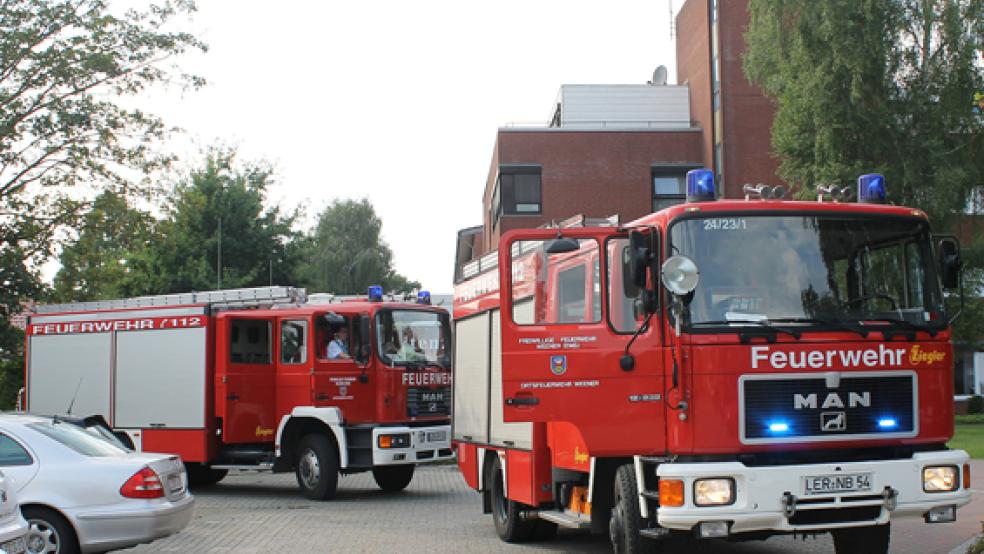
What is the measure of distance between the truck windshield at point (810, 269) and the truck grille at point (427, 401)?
30.0 feet

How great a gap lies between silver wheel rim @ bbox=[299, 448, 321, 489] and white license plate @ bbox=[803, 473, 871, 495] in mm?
9763

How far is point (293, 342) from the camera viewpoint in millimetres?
16859

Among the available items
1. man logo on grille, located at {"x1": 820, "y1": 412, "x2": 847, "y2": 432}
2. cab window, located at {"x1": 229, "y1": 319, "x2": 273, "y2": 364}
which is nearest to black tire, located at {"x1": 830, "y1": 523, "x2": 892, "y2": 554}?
man logo on grille, located at {"x1": 820, "y1": 412, "x2": 847, "y2": 432}

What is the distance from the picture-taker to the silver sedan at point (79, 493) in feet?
30.9

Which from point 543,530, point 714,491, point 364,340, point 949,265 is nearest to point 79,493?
point 543,530

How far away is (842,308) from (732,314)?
87cm

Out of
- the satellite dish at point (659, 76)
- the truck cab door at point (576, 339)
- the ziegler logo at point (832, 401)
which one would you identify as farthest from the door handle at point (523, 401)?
the satellite dish at point (659, 76)

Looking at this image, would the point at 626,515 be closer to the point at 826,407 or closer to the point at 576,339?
the point at 576,339

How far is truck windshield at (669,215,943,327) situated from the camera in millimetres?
7816

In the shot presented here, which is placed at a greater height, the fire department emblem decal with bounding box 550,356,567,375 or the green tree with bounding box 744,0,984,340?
the green tree with bounding box 744,0,984,340

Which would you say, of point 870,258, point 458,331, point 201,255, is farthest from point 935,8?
point 201,255

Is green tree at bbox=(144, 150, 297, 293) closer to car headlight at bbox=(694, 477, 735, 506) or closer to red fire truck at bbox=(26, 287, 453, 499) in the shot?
red fire truck at bbox=(26, 287, 453, 499)

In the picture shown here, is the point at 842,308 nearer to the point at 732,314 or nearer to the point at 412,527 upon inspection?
the point at 732,314

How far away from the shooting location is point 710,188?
27.5 feet
